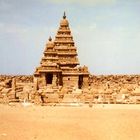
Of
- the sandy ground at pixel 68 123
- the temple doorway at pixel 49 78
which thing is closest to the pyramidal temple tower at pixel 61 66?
the temple doorway at pixel 49 78

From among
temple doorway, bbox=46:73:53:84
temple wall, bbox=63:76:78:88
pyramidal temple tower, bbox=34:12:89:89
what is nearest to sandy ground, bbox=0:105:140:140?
pyramidal temple tower, bbox=34:12:89:89

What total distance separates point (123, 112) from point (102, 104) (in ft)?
14.6

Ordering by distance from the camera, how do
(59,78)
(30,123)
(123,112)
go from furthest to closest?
1. (59,78)
2. (123,112)
3. (30,123)

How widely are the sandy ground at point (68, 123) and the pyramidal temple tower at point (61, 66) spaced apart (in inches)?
401

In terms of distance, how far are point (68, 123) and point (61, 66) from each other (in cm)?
1815

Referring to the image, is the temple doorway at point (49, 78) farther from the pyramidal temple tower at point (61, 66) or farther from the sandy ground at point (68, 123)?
the sandy ground at point (68, 123)

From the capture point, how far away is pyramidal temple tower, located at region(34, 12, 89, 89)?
33.3 m

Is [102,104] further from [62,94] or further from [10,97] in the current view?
[10,97]

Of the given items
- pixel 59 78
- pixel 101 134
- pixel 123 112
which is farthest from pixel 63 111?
pixel 59 78

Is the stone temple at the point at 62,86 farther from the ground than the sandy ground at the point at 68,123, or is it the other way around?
the stone temple at the point at 62,86

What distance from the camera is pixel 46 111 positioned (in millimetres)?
21359

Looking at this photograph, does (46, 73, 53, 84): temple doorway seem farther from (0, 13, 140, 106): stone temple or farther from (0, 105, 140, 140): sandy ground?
(0, 105, 140, 140): sandy ground

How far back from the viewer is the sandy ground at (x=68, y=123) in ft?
45.1

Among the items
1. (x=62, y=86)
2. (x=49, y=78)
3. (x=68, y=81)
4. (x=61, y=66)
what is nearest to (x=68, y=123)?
(x=62, y=86)
